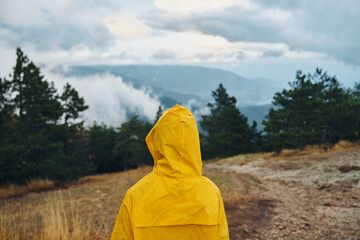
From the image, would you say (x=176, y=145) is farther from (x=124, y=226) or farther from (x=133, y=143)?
(x=133, y=143)

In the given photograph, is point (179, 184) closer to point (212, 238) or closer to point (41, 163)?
point (212, 238)

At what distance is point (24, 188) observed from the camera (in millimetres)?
13000

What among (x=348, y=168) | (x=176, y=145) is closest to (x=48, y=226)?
(x=176, y=145)

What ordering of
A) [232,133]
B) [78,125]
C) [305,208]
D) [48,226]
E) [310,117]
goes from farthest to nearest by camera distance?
[232,133], [78,125], [310,117], [305,208], [48,226]

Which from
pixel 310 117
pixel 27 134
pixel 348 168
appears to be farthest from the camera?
pixel 310 117

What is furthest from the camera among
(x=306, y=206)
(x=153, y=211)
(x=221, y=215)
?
(x=306, y=206)

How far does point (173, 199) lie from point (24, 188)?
14.3m

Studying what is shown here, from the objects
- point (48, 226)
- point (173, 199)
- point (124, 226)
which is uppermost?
point (173, 199)

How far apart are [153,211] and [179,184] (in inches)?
11.3

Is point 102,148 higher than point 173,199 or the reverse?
the reverse

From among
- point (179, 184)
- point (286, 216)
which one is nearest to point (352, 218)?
point (286, 216)

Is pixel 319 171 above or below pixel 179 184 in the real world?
below

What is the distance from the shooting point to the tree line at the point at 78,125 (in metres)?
15.0

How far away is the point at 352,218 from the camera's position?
561 cm
